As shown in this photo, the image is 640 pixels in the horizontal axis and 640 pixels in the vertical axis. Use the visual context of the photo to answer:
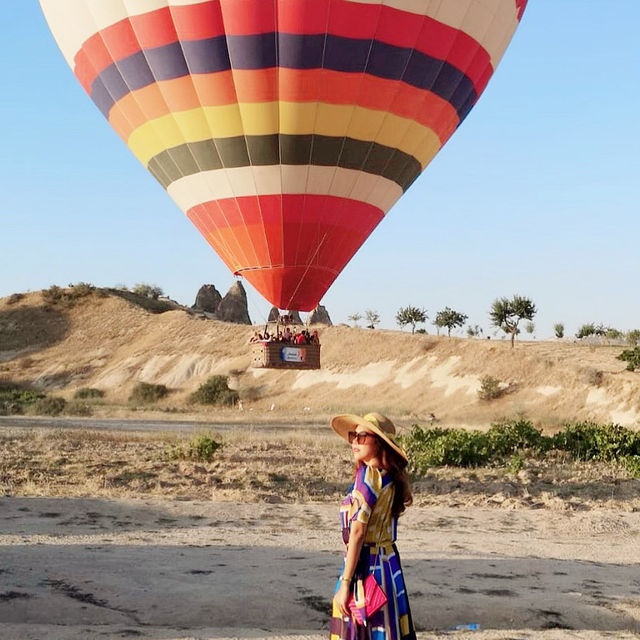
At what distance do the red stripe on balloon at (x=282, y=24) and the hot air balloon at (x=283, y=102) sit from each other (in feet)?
0.09

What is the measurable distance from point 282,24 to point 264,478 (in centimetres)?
913

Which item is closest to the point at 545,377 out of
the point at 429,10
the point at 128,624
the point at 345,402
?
the point at 345,402

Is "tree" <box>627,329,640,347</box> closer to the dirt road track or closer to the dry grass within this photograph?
the dirt road track

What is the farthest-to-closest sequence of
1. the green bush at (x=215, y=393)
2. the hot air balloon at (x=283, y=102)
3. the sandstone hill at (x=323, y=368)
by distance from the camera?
the green bush at (x=215, y=393)
the sandstone hill at (x=323, y=368)
the hot air balloon at (x=283, y=102)

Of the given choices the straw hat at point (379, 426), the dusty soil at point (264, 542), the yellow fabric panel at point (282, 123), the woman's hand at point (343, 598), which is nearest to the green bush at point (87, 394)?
the dusty soil at point (264, 542)

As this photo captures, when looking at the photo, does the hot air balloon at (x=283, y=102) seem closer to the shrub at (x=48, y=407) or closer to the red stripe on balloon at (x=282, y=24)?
the red stripe on balloon at (x=282, y=24)

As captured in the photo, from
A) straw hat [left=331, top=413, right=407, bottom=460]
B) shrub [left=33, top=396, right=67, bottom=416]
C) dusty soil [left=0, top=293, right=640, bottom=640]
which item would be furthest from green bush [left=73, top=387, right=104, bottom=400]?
straw hat [left=331, top=413, right=407, bottom=460]

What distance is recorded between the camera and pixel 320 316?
7356 centimetres

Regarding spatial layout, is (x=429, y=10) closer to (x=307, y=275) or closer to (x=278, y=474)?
(x=307, y=275)

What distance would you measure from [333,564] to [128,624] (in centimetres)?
271

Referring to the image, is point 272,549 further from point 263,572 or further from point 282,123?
point 282,123

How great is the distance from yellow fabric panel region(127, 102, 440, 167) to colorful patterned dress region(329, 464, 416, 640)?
47.1 feet

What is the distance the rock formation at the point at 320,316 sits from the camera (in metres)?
72.0

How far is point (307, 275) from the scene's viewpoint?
19.5 metres
